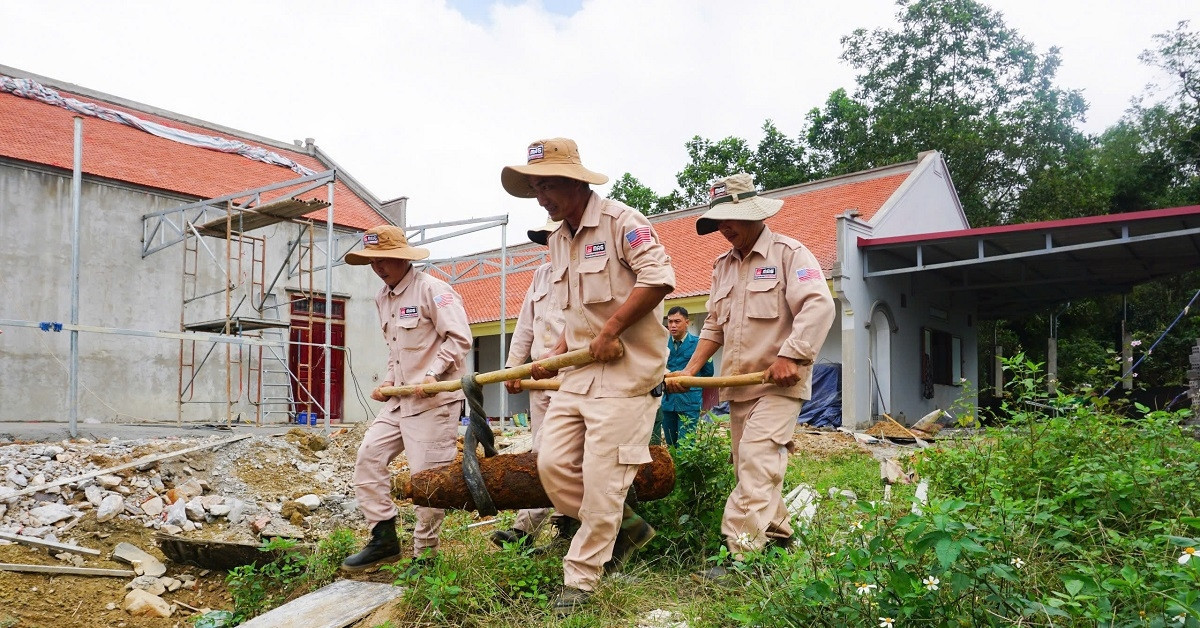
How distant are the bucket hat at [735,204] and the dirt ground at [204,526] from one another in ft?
7.28

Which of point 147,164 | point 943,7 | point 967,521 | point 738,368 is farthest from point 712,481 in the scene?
point 943,7

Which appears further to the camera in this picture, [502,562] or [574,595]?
[502,562]

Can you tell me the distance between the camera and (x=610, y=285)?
402cm

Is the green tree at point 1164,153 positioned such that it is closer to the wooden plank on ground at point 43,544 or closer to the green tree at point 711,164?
the green tree at point 711,164

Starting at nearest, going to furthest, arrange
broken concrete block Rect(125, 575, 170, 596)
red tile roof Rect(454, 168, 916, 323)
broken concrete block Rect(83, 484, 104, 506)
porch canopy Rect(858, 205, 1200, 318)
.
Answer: broken concrete block Rect(125, 575, 170, 596), broken concrete block Rect(83, 484, 104, 506), porch canopy Rect(858, 205, 1200, 318), red tile roof Rect(454, 168, 916, 323)

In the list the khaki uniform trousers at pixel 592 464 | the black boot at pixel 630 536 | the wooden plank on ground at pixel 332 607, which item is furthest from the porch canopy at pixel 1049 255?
the wooden plank on ground at pixel 332 607

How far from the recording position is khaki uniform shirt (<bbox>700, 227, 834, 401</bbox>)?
4395mm

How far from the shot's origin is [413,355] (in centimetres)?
532

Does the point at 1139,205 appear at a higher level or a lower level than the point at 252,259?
higher

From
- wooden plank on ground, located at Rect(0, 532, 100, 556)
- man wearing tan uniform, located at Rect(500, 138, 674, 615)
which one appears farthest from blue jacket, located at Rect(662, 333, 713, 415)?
wooden plank on ground, located at Rect(0, 532, 100, 556)

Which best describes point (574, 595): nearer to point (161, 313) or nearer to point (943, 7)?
point (161, 313)

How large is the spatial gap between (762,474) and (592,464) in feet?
2.97

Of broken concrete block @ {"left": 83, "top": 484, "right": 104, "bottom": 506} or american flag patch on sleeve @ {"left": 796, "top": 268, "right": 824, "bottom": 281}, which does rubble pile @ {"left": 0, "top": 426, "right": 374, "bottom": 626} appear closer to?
broken concrete block @ {"left": 83, "top": 484, "right": 104, "bottom": 506}

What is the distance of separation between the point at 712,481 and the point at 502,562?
4.11 ft
